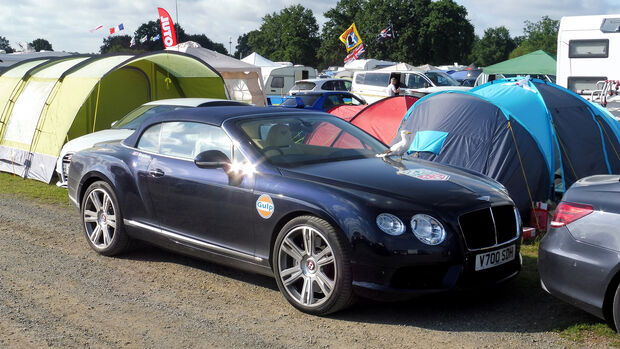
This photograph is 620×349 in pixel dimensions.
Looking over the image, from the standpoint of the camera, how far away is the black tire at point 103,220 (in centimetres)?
661

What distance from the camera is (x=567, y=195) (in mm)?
4715

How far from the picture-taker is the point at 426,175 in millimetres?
5348

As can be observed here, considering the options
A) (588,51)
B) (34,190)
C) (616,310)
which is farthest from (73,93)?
(588,51)

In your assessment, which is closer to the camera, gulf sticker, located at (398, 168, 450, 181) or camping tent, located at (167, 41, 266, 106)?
gulf sticker, located at (398, 168, 450, 181)

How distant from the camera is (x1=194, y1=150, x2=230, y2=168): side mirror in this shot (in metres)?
5.55

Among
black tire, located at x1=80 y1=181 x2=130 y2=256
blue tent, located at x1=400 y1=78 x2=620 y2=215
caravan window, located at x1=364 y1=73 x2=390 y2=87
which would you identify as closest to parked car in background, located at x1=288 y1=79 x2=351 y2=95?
caravan window, located at x1=364 y1=73 x2=390 y2=87

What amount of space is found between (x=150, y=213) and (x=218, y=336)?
1983 mm

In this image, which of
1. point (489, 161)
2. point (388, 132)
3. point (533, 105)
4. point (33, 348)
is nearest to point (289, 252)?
point (33, 348)

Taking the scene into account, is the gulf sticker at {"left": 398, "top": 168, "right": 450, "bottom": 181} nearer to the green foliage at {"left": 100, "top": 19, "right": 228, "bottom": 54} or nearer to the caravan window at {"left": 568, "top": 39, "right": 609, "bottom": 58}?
the caravan window at {"left": 568, "top": 39, "right": 609, "bottom": 58}

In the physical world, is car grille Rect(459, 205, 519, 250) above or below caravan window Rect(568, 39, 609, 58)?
below

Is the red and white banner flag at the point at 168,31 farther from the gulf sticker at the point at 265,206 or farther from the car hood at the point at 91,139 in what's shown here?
the gulf sticker at the point at 265,206

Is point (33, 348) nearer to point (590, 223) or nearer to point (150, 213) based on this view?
point (150, 213)

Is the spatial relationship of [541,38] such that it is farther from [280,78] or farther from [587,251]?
[587,251]

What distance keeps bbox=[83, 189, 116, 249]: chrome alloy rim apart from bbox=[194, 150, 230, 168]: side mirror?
4.92 feet
